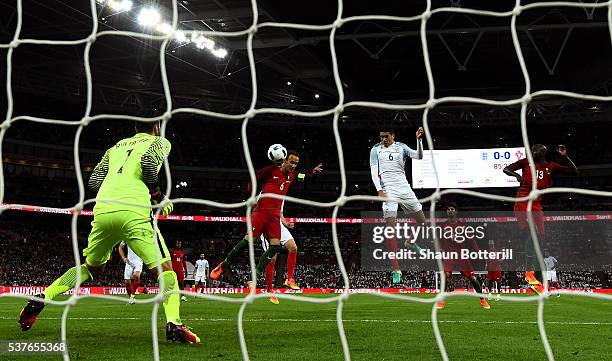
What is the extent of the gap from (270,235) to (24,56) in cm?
2030

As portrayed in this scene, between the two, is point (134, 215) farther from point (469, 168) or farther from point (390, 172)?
point (469, 168)

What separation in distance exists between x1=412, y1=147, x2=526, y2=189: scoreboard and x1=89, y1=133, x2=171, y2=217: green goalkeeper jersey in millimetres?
21630

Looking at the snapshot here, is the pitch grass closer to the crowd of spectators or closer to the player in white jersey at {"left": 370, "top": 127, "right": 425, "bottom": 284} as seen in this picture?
the player in white jersey at {"left": 370, "top": 127, "right": 425, "bottom": 284}

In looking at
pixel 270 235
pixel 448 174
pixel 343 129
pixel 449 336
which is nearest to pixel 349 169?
pixel 343 129

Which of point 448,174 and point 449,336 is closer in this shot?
point 449,336

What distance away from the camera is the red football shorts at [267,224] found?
8414 mm

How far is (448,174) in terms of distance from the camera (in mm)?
26562

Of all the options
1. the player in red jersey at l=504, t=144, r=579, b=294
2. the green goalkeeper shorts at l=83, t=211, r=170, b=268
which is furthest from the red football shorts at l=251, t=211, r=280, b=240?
the green goalkeeper shorts at l=83, t=211, r=170, b=268

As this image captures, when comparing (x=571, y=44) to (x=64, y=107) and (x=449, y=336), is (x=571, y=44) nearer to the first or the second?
(x=449, y=336)

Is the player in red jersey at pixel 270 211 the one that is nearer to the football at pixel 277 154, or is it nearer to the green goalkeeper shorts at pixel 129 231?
the football at pixel 277 154

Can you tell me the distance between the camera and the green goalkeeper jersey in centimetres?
485

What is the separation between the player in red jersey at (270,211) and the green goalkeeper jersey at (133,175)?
10.5 ft

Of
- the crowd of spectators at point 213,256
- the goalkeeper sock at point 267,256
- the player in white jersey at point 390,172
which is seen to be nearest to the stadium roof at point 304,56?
the crowd of spectators at point 213,256

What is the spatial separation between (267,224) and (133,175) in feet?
12.1
